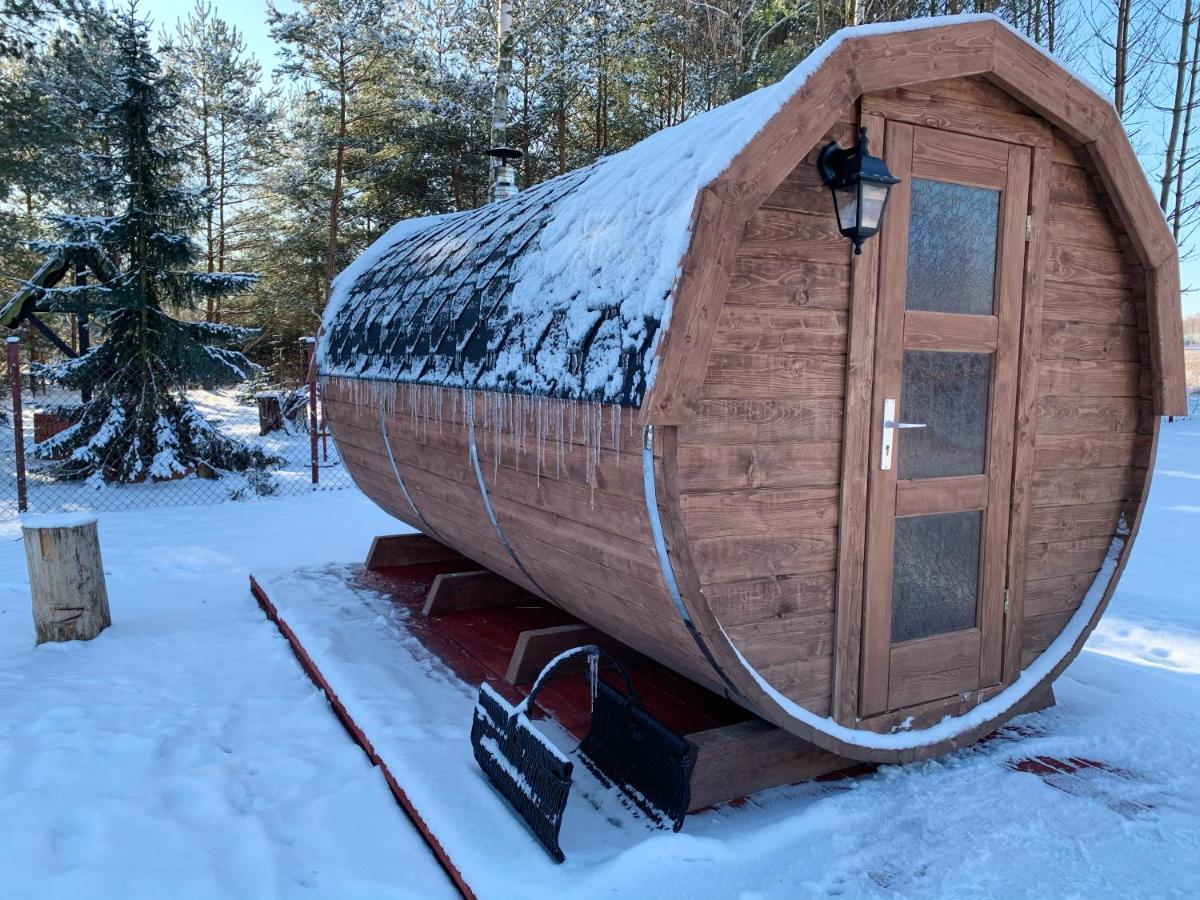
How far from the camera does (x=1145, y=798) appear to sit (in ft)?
9.71

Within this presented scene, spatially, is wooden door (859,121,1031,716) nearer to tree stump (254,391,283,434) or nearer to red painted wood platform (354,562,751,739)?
red painted wood platform (354,562,751,739)

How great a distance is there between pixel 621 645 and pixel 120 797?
6.65 ft

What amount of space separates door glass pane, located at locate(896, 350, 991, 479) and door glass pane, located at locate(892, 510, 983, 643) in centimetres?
20

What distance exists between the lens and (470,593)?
467 cm

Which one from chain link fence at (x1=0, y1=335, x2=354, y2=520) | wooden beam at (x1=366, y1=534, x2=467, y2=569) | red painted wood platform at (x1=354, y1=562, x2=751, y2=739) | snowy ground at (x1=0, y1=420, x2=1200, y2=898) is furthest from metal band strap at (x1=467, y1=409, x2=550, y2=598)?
chain link fence at (x1=0, y1=335, x2=354, y2=520)

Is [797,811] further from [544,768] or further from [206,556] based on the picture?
[206,556]

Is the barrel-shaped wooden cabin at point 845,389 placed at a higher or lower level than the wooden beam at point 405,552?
higher

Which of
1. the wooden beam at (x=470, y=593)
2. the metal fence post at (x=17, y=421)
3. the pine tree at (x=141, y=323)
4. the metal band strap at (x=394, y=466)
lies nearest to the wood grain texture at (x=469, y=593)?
the wooden beam at (x=470, y=593)

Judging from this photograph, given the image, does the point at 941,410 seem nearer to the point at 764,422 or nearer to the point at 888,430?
the point at 888,430

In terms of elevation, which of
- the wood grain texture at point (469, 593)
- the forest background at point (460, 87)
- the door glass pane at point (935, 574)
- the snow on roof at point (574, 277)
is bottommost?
the wood grain texture at point (469, 593)

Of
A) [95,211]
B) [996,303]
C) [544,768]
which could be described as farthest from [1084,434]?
[95,211]

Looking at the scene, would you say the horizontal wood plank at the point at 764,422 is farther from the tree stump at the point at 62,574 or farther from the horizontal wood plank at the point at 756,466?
the tree stump at the point at 62,574

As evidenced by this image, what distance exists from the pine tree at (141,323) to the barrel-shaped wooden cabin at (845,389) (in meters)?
7.30

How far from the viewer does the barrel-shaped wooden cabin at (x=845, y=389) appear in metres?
2.47
